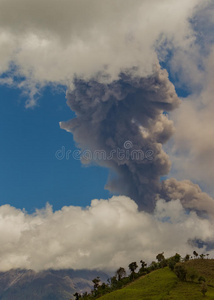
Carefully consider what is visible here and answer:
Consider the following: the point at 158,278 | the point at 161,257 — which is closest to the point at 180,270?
the point at 158,278

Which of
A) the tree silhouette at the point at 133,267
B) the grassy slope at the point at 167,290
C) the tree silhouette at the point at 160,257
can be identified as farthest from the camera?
the tree silhouette at the point at 160,257

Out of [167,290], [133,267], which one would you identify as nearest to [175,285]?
[167,290]

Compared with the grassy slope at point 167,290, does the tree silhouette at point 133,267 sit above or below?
above

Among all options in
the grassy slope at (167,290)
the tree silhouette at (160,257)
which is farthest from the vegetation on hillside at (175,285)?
the tree silhouette at (160,257)

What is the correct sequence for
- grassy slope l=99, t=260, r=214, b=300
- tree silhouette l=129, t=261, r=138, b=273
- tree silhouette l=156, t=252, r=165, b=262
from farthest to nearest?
tree silhouette l=156, t=252, r=165, b=262 < tree silhouette l=129, t=261, r=138, b=273 < grassy slope l=99, t=260, r=214, b=300

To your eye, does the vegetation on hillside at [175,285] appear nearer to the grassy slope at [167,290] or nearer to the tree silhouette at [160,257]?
the grassy slope at [167,290]

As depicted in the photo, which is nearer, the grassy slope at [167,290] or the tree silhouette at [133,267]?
the grassy slope at [167,290]

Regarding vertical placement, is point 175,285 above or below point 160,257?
below

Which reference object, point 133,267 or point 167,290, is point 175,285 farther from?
point 133,267

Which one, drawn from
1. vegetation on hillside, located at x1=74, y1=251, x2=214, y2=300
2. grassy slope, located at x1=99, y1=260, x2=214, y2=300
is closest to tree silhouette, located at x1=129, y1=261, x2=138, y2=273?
vegetation on hillside, located at x1=74, y1=251, x2=214, y2=300

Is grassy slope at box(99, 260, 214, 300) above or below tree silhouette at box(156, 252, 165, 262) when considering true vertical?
below

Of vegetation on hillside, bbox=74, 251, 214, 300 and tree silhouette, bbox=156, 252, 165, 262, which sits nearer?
vegetation on hillside, bbox=74, 251, 214, 300

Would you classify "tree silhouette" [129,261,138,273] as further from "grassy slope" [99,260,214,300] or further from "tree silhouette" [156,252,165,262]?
"grassy slope" [99,260,214,300]

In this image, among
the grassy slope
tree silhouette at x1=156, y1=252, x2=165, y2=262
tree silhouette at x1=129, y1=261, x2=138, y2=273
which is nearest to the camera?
the grassy slope
